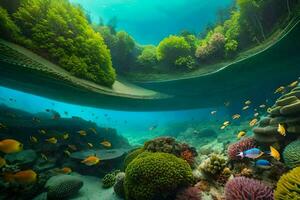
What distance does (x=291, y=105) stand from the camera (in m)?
4.98

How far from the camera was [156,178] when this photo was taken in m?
5.04

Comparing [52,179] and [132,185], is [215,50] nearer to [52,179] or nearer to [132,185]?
[132,185]

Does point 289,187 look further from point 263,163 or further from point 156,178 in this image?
point 156,178

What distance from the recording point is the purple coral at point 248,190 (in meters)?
4.01

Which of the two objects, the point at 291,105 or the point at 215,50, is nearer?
the point at 291,105

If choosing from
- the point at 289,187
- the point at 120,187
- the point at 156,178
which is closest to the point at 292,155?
the point at 289,187

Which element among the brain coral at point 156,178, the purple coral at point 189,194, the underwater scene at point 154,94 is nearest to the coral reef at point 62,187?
the underwater scene at point 154,94

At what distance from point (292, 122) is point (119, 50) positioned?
36.6 feet

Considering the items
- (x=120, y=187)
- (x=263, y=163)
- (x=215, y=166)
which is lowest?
(x=120, y=187)

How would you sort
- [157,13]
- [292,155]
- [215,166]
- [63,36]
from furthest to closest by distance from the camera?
1. [157,13]
2. [63,36]
3. [215,166]
4. [292,155]

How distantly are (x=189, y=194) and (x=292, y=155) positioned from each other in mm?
2498

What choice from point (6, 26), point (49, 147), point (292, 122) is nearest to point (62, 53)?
point (6, 26)

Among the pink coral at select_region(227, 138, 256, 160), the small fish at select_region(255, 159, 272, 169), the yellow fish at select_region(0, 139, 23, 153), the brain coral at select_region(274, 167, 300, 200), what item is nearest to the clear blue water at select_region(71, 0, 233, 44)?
the yellow fish at select_region(0, 139, 23, 153)

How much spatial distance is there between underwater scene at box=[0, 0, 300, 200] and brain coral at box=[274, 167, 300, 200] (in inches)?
0.7
